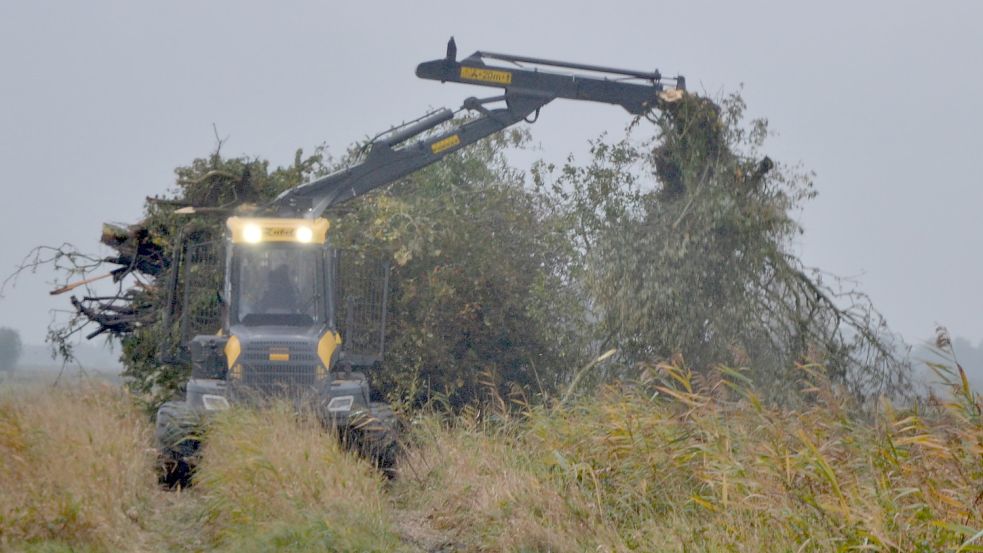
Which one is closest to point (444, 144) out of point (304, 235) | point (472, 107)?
point (472, 107)

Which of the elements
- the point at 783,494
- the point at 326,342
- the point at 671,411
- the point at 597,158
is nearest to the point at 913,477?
the point at 783,494

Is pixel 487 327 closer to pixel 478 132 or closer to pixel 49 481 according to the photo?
pixel 478 132

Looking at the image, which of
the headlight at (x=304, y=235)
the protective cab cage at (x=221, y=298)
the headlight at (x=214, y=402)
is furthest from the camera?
the protective cab cage at (x=221, y=298)

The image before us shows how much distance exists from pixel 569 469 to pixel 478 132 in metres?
7.69

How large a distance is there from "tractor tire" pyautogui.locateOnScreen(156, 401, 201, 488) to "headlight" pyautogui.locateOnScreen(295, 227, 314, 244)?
232 cm

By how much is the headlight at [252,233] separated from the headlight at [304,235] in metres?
0.43

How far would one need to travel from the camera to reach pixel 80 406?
14.2 meters

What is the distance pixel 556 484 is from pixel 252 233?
5.49 m

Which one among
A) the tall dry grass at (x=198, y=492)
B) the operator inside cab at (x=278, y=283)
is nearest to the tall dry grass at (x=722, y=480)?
the tall dry grass at (x=198, y=492)

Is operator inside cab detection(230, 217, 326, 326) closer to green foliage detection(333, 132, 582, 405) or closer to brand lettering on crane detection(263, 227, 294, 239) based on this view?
brand lettering on crane detection(263, 227, 294, 239)

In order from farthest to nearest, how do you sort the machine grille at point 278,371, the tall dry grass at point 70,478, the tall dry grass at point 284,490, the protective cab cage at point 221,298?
the protective cab cage at point 221,298 < the machine grille at point 278,371 < the tall dry grass at point 284,490 < the tall dry grass at point 70,478

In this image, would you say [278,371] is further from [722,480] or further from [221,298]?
[722,480]

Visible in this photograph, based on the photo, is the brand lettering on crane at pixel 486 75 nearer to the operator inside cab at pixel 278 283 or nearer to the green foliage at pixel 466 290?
the green foliage at pixel 466 290

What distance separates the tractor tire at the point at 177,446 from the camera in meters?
12.0
